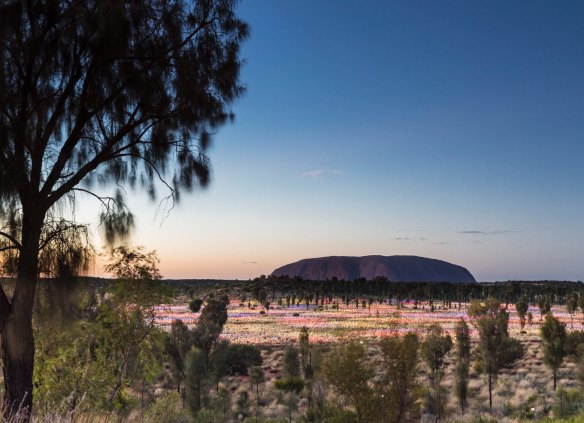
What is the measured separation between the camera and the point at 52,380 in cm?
1520

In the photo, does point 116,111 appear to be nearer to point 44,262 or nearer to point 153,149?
point 153,149

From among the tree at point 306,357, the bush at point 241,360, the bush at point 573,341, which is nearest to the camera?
the tree at point 306,357

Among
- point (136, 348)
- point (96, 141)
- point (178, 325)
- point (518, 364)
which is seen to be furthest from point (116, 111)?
point (518, 364)

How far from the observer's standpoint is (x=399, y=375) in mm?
27547

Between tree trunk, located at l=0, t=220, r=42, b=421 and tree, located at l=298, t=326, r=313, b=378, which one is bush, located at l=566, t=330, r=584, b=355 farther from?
tree trunk, located at l=0, t=220, r=42, b=421

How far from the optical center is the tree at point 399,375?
27391mm

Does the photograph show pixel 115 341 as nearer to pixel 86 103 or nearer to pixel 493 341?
pixel 86 103

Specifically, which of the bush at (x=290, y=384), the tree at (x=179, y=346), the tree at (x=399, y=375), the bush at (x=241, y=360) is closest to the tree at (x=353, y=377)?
the tree at (x=399, y=375)

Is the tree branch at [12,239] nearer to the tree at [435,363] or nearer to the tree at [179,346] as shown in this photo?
the tree at [435,363]

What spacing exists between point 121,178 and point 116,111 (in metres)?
1.32

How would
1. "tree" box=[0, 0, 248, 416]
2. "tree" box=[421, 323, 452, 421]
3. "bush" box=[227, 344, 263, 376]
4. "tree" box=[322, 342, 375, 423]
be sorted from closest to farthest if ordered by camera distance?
"tree" box=[0, 0, 248, 416]
"tree" box=[322, 342, 375, 423]
"tree" box=[421, 323, 452, 421]
"bush" box=[227, 344, 263, 376]

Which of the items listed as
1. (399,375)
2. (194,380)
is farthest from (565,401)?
(194,380)

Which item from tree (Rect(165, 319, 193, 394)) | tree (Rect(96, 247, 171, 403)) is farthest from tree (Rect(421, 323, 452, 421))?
tree (Rect(96, 247, 171, 403))

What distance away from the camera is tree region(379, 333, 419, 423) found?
27391 mm
